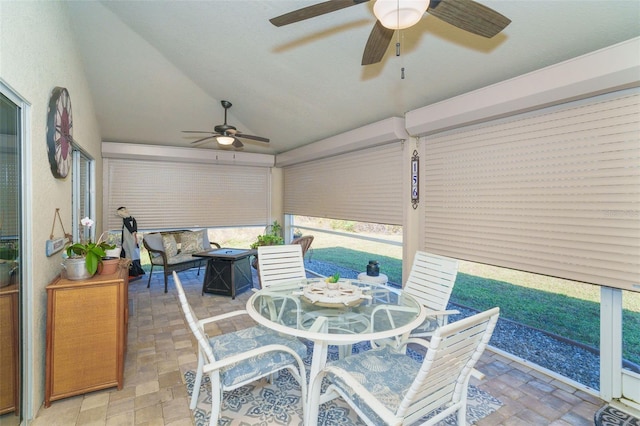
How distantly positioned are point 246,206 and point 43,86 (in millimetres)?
4509

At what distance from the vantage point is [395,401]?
57.7 inches

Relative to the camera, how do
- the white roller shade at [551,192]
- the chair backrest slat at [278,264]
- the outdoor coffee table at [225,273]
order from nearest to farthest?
the white roller shade at [551,192]
the chair backrest slat at [278,264]
the outdoor coffee table at [225,273]

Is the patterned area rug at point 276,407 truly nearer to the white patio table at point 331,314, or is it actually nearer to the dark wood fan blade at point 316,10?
the white patio table at point 331,314

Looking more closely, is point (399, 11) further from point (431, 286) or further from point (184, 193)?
point (184, 193)

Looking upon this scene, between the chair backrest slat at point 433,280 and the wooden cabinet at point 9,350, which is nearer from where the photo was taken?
the wooden cabinet at point 9,350

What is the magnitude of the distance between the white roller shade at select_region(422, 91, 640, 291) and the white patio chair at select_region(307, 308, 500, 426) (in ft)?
4.93

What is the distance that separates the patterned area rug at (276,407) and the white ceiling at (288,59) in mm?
2631

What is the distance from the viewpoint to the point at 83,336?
2.17 metres

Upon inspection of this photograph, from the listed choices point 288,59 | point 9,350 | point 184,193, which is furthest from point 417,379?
point 184,193

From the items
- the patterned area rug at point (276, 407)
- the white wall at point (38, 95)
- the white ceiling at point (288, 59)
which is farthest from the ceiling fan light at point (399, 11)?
the patterned area rug at point (276, 407)

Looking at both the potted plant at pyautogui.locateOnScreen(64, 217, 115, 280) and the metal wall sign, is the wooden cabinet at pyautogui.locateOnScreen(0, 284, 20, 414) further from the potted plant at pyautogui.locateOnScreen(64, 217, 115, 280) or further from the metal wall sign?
the metal wall sign

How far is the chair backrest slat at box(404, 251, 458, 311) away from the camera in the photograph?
2.51m

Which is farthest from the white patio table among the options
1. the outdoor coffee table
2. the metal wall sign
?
the outdoor coffee table

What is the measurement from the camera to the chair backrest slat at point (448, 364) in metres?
1.20
